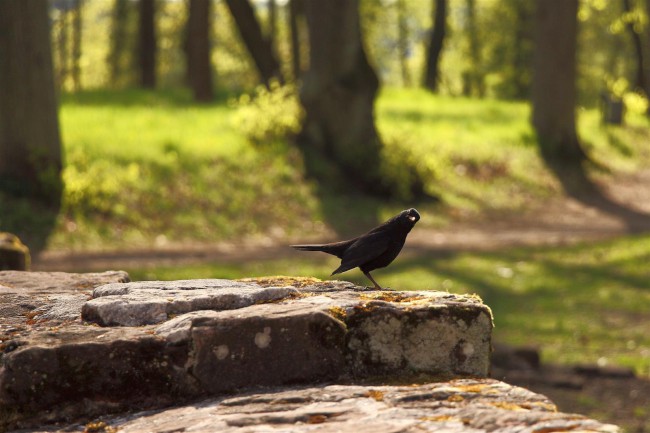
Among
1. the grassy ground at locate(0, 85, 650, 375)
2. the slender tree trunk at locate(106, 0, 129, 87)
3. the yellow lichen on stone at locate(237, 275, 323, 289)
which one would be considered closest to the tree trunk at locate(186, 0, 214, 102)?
the grassy ground at locate(0, 85, 650, 375)

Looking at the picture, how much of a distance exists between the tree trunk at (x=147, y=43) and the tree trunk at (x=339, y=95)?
38.3ft

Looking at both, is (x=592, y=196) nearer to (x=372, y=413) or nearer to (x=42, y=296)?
(x=42, y=296)

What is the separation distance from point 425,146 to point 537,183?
2687 millimetres

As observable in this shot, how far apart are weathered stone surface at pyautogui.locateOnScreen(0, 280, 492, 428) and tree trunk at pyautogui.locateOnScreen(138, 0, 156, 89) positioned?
28.0 metres

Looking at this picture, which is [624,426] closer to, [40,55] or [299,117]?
[40,55]

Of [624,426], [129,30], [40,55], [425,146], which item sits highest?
[129,30]

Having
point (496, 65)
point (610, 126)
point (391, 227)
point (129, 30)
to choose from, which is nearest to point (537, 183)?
point (610, 126)

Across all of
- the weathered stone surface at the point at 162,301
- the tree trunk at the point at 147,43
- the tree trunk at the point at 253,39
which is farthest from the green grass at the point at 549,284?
the tree trunk at the point at 147,43

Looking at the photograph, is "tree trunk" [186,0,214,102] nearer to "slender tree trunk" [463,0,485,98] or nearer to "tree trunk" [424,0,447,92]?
"tree trunk" [424,0,447,92]

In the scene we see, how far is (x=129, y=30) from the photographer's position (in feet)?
162

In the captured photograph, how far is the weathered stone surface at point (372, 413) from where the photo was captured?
3018 mm

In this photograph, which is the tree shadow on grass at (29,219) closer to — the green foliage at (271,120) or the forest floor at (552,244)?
the forest floor at (552,244)

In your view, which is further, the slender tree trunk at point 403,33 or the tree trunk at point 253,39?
the slender tree trunk at point 403,33

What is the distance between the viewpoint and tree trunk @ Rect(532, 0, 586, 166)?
23.4m
